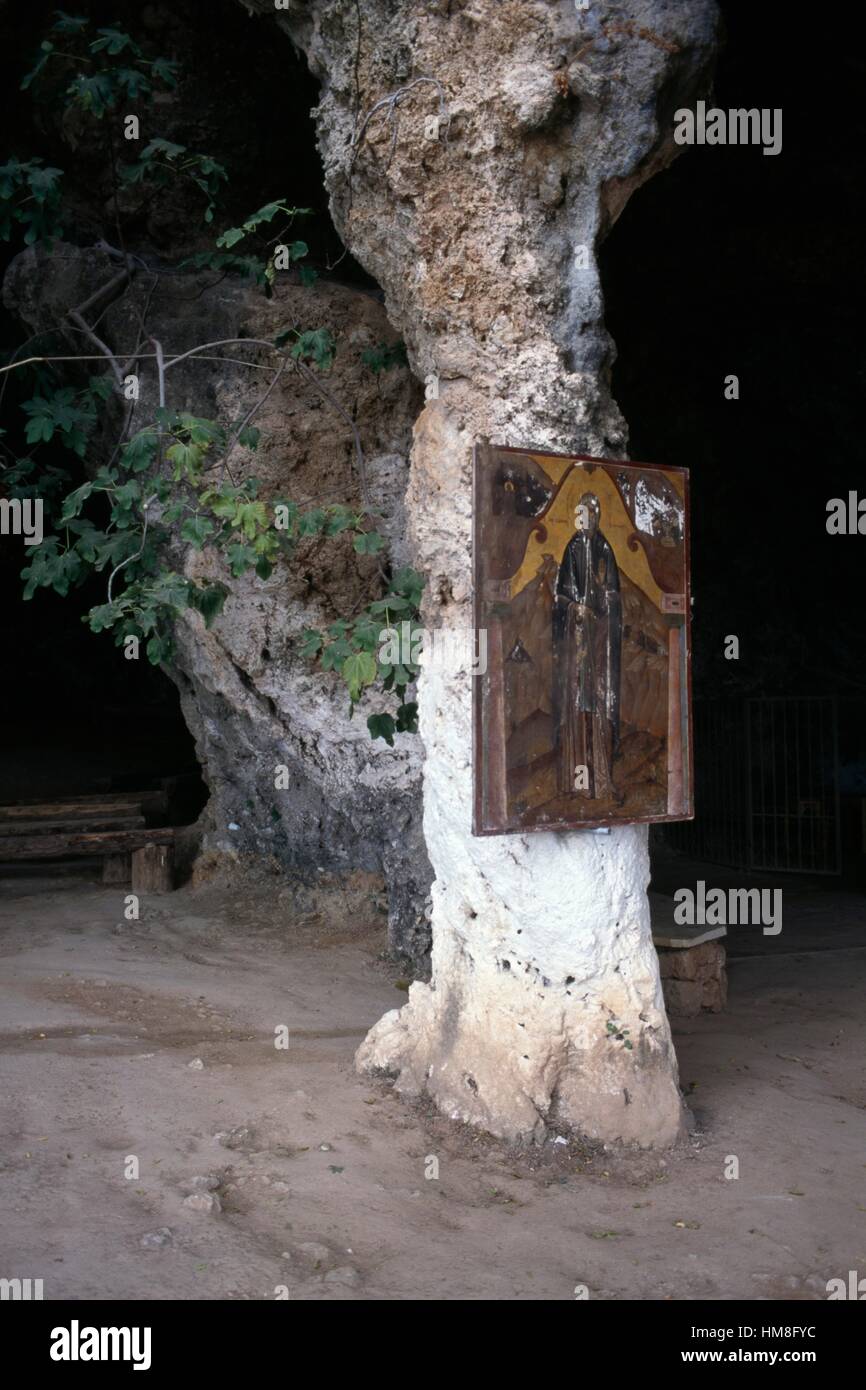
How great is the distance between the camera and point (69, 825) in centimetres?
828

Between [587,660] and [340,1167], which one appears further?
[587,660]

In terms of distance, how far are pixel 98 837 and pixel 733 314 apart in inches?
268

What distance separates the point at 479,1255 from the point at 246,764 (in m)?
4.52

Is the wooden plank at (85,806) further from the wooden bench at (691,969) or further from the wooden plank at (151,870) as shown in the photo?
the wooden bench at (691,969)

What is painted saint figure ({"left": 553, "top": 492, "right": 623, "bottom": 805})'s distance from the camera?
4.27 metres

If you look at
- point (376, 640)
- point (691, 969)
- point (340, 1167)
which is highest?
point (376, 640)

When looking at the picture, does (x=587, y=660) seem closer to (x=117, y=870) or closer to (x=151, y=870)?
(x=151, y=870)

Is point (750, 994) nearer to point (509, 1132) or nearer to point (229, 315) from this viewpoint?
point (509, 1132)

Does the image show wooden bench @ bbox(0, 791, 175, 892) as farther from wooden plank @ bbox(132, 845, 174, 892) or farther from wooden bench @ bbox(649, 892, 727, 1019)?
wooden bench @ bbox(649, 892, 727, 1019)

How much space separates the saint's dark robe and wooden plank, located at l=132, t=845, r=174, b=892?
446cm

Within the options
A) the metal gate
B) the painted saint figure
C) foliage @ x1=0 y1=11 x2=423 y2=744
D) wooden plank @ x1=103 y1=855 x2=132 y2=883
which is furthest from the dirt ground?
the metal gate

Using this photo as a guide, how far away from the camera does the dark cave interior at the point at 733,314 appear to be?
24.8 ft

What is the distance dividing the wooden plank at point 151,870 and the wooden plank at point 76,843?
0.26 feet

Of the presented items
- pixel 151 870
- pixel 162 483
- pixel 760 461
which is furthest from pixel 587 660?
pixel 760 461
